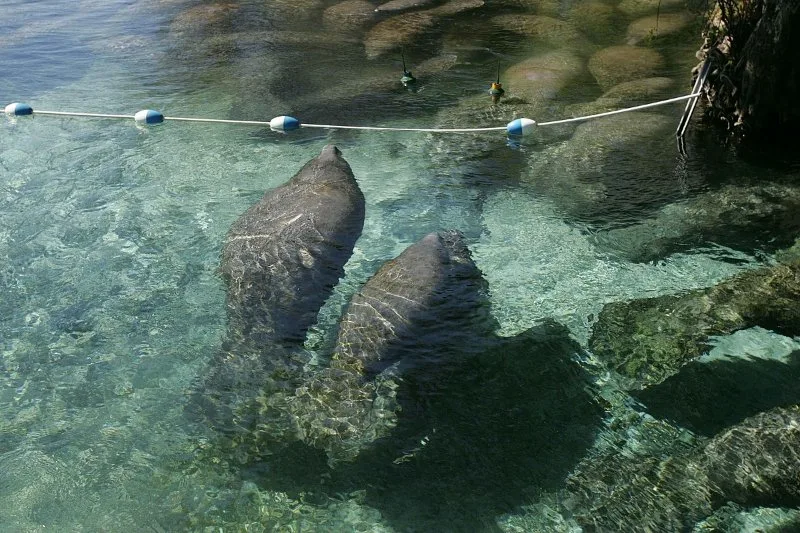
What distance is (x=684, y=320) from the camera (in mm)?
6164

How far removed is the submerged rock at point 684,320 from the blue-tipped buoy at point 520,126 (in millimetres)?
3424

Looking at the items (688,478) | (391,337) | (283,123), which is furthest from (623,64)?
(688,478)

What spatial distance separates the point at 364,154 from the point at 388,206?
5.05 ft

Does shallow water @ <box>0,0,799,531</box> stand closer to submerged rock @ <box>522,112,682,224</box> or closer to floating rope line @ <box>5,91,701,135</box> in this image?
submerged rock @ <box>522,112,682,224</box>

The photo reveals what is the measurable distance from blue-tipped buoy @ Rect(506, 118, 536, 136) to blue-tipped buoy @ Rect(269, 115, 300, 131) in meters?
2.76

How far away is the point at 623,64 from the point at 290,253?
7182 mm

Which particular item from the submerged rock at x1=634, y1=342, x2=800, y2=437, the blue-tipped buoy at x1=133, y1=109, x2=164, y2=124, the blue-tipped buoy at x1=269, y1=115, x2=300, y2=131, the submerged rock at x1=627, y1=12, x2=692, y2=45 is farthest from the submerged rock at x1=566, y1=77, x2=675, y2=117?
the blue-tipped buoy at x1=133, y1=109, x2=164, y2=124

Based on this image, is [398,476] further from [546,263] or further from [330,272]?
[546,263]

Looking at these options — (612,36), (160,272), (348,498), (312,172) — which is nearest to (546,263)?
(312,172)

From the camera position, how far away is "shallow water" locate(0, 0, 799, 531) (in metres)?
4.95

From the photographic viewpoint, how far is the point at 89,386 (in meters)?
5.96

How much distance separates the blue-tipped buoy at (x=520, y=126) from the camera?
30.2ft

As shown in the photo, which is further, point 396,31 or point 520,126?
point 396,31

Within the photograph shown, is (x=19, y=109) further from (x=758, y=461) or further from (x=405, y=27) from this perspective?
(x=758, y=461)
